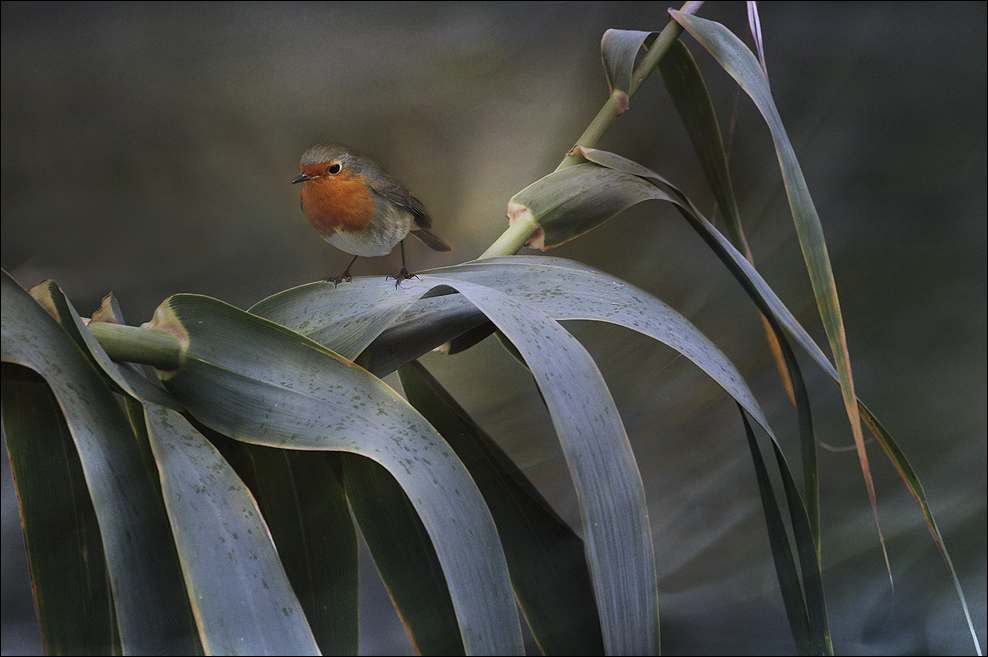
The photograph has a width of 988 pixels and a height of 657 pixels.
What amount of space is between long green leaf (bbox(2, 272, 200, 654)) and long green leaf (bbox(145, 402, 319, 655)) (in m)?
0.02

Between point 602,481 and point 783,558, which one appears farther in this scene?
point 783,558

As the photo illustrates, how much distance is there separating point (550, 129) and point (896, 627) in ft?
1.29

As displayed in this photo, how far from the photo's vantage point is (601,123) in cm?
40

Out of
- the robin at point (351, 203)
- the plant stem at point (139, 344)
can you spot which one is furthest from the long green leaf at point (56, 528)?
the robin at point (351, 203)

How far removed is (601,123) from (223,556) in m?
0.33

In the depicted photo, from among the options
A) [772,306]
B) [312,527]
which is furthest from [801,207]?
[312,527]

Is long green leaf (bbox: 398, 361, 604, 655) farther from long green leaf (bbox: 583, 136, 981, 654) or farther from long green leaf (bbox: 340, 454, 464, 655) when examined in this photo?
long green leaf (bbox: 583, 136, 981, 654)

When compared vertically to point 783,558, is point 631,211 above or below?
above

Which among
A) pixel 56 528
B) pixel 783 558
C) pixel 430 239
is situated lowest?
pixel 783 558

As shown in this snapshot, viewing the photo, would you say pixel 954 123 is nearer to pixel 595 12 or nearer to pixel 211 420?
pixel 595 12

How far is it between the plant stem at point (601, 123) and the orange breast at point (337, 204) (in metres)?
0.07

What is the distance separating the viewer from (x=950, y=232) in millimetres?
464

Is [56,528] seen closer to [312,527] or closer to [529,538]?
[312,527]

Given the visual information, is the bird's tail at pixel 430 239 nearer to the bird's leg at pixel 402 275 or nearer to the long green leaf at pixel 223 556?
the bird's leg at pixel 402 275
